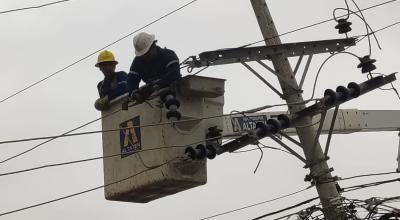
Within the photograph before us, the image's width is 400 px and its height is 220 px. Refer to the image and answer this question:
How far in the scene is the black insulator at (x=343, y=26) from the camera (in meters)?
10.4

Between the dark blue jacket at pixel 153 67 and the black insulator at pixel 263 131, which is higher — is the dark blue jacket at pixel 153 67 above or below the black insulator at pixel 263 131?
above

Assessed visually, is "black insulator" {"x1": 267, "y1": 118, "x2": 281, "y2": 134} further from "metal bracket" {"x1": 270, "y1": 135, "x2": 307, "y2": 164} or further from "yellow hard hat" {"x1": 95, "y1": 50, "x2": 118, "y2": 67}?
"yellow hard hat" {"x1": 95, "y1": 50, "x2": 118, "y2": 67}

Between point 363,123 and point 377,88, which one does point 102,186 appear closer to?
point 377,88

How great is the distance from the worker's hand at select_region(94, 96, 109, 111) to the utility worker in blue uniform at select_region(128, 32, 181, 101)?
60 cm

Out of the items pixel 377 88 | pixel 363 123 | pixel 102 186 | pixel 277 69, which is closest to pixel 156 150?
pixel 102 186

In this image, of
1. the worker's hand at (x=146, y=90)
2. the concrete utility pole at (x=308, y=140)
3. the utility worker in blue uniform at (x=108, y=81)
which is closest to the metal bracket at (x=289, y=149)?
the concrete utility pole at (x=308, y=140)

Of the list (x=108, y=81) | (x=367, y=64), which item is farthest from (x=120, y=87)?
(x=367, y=64)

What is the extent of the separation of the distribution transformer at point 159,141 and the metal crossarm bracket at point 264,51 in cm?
22

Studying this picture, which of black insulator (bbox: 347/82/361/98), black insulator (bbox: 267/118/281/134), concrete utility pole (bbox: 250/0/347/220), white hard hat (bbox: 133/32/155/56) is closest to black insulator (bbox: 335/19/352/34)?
concrete utility pole (bbox: 250/0/347/220)

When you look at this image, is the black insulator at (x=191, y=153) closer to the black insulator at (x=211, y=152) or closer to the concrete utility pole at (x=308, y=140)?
the black insulator at (x=211, y=152)

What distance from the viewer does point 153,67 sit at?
9.96m

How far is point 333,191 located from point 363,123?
3000 mm

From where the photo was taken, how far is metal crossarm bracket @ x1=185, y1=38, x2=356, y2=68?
9.79 meters

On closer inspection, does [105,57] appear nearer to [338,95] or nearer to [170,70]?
[170,70]
